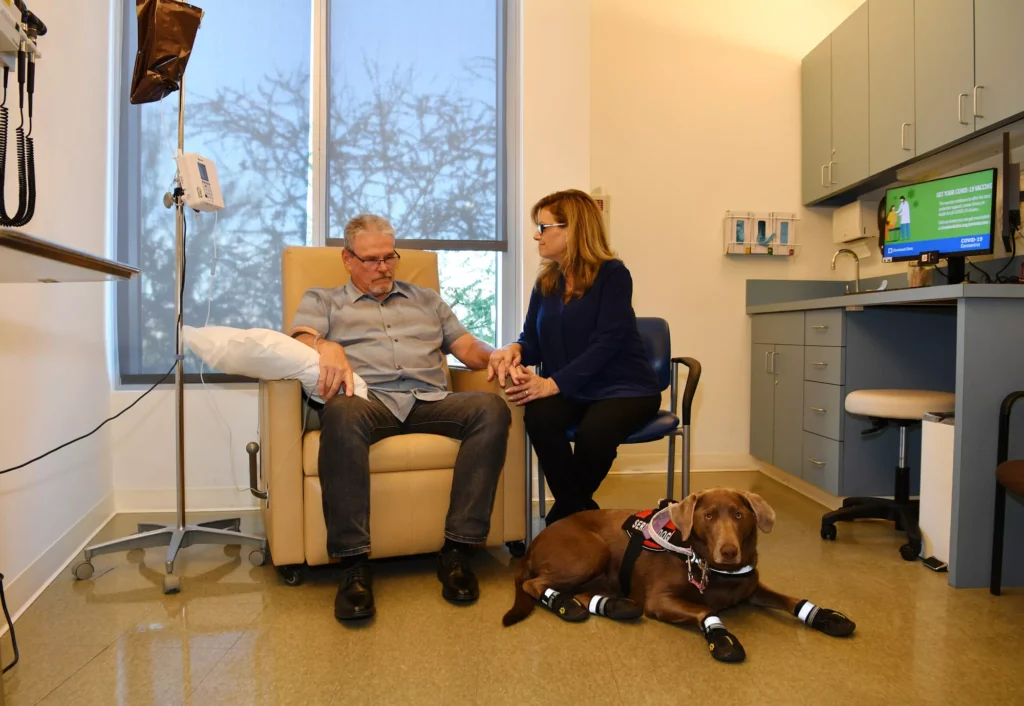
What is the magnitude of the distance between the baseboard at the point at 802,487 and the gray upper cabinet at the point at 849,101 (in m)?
1.42

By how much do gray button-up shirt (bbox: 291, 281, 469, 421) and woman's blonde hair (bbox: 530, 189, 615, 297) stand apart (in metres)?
0.49

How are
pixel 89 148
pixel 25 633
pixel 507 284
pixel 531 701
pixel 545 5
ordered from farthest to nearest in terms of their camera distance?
pixel 507 284
pixel 545 5
pixel 89 148
pixel 25 633
pixel 531 701

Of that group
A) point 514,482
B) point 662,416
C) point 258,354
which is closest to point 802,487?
point 662,416

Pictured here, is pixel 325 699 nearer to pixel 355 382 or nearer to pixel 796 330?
pixel 355 382

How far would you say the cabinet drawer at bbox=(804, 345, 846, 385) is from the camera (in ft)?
9.23

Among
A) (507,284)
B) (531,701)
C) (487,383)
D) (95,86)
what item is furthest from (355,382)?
(95,86)

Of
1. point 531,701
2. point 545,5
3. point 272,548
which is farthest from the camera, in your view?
point 545,5

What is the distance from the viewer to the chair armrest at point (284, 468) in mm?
1978

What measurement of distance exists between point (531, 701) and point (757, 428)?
2.57 m

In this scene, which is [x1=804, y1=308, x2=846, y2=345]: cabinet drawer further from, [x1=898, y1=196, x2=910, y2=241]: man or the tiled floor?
the tiled floor

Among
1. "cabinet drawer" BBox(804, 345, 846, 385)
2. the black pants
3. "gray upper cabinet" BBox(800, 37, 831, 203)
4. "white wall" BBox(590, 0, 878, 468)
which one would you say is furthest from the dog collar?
"gray upper cabinet" BBox(800, 37, 831, 203)

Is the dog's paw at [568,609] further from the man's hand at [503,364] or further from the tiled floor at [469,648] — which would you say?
the man's hand at [503,364]

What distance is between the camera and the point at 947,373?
2.88 m

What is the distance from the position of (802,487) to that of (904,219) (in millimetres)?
1251
